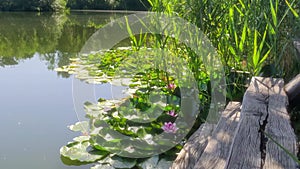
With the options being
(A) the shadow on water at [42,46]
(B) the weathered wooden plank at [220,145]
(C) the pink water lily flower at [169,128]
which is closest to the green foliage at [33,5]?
(A) the shadow on water at [42,46]

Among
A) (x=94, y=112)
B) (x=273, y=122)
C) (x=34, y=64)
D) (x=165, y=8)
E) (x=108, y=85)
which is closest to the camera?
(x=273, y=122)

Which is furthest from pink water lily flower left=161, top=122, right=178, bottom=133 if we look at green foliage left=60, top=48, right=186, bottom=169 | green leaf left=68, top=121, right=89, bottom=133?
green leaf left=68, top=121, right=89, bottom=133

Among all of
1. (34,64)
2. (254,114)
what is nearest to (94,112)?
(254,114)

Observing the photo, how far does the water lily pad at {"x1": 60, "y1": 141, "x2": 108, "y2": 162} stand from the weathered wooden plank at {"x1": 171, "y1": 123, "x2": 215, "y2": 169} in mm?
568

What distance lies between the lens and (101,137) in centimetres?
188

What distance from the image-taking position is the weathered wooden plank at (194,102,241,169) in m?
0.90

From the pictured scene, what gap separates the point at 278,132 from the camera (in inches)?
38.9

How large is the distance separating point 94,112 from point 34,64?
2.68 meters

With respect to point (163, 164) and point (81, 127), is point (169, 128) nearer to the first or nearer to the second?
point (163, 164)

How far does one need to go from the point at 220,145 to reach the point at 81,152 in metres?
1.04

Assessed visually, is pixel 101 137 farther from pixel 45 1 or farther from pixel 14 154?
pixel 45 1

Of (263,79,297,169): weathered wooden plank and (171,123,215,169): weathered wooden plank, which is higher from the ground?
(263,79,297,169): weathered wooden plank

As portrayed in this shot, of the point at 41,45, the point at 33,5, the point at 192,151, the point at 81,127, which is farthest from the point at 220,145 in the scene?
the point at 33,5

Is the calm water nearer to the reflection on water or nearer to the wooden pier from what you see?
the reflection on water
